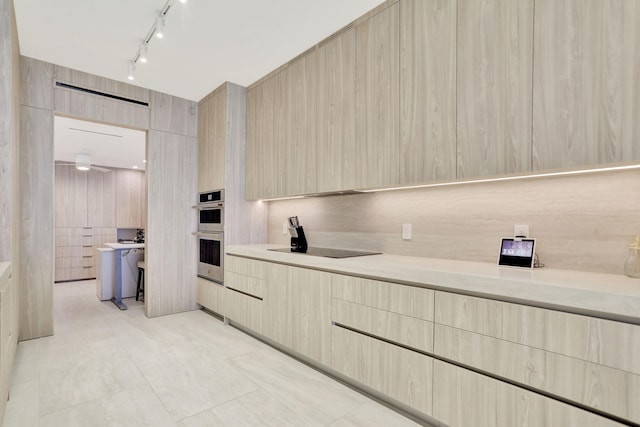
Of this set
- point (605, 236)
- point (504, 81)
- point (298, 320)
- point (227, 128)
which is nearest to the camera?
point (605, 236)

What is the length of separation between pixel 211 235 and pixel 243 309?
3.50ft

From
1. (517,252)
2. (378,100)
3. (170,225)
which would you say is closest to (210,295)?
(170,225)

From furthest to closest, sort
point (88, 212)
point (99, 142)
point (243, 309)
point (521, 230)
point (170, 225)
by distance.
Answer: point (88, 212) → point (99, 142) → point (170, 225) → point (243, 309) → point (521, 230)

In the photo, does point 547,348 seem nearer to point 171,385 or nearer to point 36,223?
point 171,385

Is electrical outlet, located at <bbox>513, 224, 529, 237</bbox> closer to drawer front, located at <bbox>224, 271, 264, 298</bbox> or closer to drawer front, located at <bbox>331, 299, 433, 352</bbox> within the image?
drawer front, located at <bbox>331, 299, 433, 352</bbox>

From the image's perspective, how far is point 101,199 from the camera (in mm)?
7133

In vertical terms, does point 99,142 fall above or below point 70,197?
above

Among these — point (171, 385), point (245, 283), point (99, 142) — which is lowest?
point (171, 385)

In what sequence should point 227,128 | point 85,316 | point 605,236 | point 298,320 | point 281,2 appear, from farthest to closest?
point 85,316
point 227,128
point 298,320
point 281,2
point 605,236

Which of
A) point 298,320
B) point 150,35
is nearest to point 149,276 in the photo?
point 298,320

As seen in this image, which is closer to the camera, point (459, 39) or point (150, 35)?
point (459, 39)

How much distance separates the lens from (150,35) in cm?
271

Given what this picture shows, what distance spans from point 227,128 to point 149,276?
2.03 meters

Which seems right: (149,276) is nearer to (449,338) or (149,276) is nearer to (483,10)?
(449,338)
